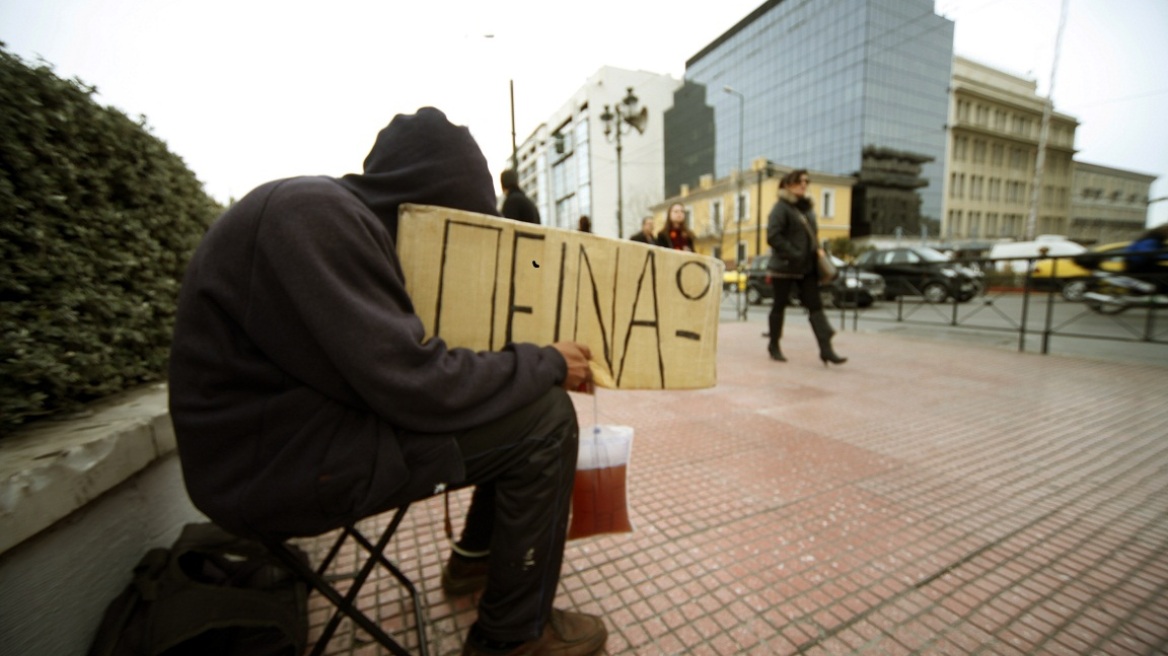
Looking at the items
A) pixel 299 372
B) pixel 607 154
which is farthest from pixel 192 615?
pixel 607 154

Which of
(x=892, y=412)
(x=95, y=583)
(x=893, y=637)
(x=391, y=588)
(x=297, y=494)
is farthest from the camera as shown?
(x=892, y=412)

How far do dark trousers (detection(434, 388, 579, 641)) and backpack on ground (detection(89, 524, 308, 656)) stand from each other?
0.53 m

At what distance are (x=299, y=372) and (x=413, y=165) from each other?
1.99 feet

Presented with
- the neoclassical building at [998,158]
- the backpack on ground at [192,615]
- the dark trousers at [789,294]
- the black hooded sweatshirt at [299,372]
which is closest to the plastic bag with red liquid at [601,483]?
the black hooded sweatshirt at [299,372]

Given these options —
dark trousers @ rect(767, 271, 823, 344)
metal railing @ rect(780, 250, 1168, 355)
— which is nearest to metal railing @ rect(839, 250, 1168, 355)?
metal railing @ rect(780, 250, 1168, 355)

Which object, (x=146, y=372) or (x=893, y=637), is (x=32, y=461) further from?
(x=893, y=637)

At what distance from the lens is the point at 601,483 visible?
161 centimetres

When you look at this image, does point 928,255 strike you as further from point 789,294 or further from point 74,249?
point 74,249

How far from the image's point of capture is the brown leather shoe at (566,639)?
1344mm

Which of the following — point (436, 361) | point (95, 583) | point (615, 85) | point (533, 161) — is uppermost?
point (615, 85)

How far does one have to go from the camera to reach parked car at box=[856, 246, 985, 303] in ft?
40.1

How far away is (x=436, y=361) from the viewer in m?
1.11

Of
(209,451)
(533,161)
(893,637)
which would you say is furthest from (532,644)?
(533,161)

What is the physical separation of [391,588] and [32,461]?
1.08m
